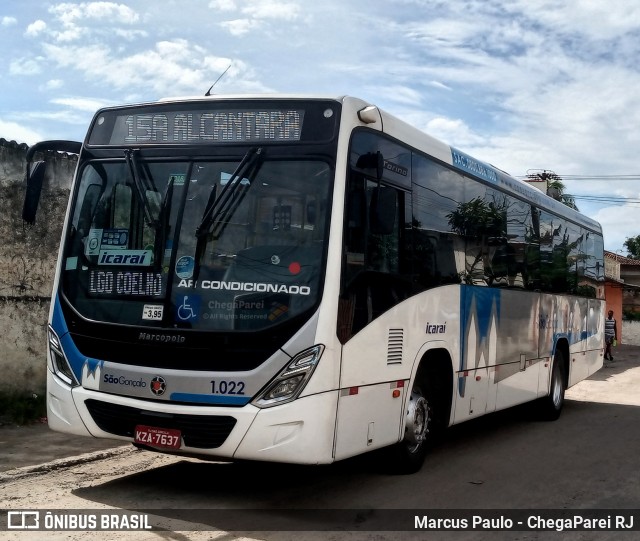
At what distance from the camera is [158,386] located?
250 inches

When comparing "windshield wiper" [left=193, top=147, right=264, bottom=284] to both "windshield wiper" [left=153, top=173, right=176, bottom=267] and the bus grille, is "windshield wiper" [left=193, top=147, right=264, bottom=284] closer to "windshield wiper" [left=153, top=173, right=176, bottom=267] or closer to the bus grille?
"windshield wiper" [left=153, top=173, right=176, bottom=267]

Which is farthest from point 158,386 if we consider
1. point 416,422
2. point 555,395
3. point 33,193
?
point 555,395

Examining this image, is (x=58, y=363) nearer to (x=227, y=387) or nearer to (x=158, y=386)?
(x=158, y=386)

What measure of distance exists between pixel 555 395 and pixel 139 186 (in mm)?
8518

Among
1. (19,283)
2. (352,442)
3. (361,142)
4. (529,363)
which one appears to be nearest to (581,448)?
(529,363)

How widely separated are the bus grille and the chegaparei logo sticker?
0.16m

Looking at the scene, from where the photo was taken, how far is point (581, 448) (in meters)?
10.1

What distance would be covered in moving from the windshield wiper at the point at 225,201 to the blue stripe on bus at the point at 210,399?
891 millimetres

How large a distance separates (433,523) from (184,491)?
2146 millimetres

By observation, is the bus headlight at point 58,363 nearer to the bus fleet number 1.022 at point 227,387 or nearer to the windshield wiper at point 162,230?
the windshield wiper at point 162,230

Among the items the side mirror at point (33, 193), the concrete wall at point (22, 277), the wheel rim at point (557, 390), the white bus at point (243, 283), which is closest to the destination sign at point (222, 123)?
the white bus at point (243, 283)

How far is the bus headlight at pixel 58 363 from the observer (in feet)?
22.2

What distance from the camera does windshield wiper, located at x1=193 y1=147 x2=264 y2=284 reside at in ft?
21.0

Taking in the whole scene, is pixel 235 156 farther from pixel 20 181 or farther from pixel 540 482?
pixel 20 181
